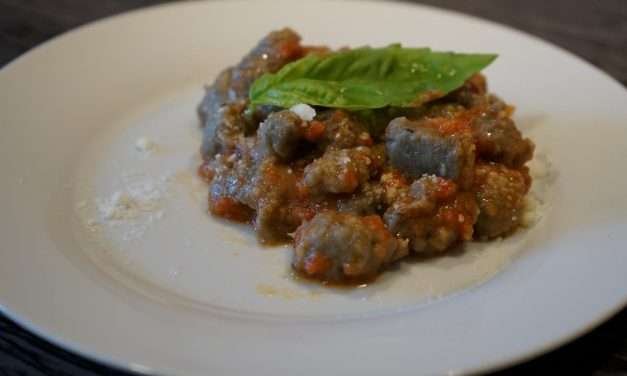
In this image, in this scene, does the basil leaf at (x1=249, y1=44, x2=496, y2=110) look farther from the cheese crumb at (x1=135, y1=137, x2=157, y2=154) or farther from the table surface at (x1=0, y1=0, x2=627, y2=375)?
the table surface at (x1=0, y1=0, x2=627, y2=375)

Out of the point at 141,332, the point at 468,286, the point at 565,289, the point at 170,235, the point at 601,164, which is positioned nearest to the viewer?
the point at 141,332

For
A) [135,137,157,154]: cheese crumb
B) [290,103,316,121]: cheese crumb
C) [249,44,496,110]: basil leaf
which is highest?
[249,44,496,110]: basil leaf

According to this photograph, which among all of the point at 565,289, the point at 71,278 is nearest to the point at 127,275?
the point at 71,278

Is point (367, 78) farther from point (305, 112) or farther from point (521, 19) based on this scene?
point (521, 19)

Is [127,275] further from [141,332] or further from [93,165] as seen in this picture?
[93,165]

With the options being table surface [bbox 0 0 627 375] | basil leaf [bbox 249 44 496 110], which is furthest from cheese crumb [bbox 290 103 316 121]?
table surface [bbox 0 0 627 375]

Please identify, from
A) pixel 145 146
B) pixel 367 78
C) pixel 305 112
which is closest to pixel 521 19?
pixel 367 78
